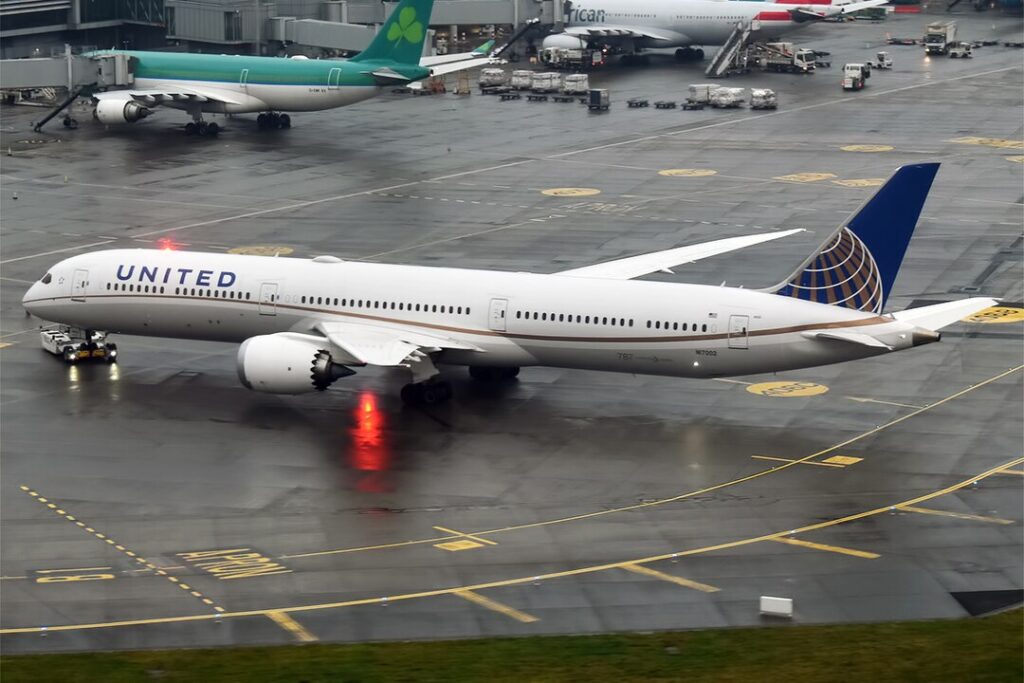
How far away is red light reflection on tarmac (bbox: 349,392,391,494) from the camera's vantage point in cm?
5112

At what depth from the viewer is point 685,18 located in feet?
477

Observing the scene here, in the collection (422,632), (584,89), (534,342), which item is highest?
(584,89)

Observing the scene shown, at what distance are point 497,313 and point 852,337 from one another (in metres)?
12.4

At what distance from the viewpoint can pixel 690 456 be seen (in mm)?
53281

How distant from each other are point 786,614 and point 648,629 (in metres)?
3.47

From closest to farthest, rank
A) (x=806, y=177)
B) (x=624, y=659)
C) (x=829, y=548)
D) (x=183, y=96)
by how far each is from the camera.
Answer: (x=624, y=659)
(x=829, y=548)
(x=806, y=177)
(x=183, y=96)

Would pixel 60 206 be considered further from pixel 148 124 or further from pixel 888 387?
Answer: pixel 888 387

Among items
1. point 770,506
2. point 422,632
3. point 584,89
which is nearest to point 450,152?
point 584,89

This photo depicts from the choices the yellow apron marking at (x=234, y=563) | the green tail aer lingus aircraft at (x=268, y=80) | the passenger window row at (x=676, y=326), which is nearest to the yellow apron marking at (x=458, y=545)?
the yellow apron marking at (x=234, y=563)

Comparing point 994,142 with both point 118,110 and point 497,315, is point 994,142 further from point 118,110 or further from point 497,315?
point 497,315

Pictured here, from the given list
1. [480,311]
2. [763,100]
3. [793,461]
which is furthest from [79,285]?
[763,100]

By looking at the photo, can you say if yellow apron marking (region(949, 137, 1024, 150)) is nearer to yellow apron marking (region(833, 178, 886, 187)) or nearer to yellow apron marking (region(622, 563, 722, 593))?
yellow apron marking (region(833, 178, 886, 187))

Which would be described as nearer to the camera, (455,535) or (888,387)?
(455,535)

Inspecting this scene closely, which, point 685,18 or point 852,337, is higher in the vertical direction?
point 685,18
